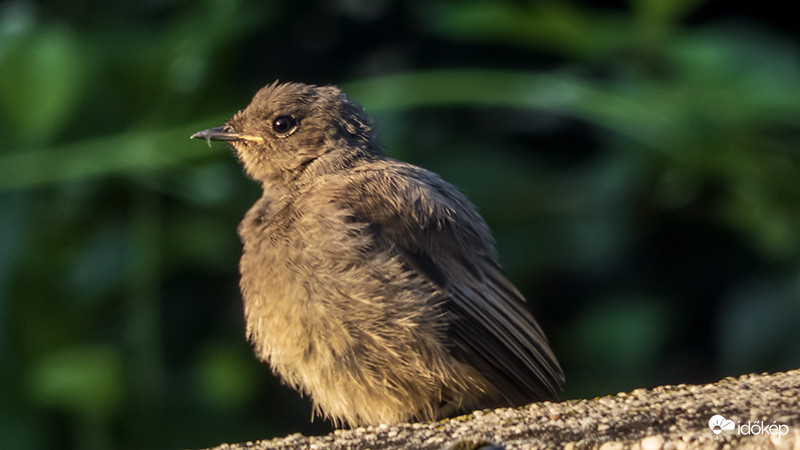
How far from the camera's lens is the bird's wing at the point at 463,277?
3414 millimetres

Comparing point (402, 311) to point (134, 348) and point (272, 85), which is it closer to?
point (272, 85)

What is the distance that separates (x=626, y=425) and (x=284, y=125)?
2454mm

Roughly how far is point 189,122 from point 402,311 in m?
1.83

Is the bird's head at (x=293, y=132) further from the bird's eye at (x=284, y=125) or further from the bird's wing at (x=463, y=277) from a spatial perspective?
the bird's wing at (x=463, y=277)

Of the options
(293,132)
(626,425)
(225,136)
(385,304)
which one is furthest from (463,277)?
(626,425)

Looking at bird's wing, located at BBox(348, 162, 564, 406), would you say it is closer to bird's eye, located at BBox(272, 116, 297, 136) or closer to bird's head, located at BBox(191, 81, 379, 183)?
bird's head, located at BBox(191, 81, 379, 183)

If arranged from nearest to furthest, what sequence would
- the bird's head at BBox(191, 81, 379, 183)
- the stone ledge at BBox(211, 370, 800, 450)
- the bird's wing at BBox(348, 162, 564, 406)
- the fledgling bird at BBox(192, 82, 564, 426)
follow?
1. the stone ledge at BBox(211, 370, 800, 450)
2. the fledgling bird at BBox(192, 82, 564, 426)
3. the bird's wing at BBox(348, 162, 564, 406)
4. the bird's head at BBox(191, 81, 379, 183)

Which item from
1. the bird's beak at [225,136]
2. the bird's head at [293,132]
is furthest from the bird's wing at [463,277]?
the bird's beak at [225,136]

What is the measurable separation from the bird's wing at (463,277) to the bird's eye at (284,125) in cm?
51

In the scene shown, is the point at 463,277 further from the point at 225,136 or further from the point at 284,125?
the point at 225,136

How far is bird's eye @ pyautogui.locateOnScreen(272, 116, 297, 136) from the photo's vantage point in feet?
13.9

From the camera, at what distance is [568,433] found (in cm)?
212

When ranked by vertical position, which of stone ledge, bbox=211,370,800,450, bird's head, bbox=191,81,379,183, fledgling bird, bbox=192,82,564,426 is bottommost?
stone ledge, bbox=211,370,800,450

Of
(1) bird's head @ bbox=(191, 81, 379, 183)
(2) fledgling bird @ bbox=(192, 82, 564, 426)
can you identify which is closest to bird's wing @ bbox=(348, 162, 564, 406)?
(2) fledgling bird @ bbox=(192, 82, 564, 426)
